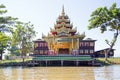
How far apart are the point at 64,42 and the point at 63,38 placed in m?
0.95

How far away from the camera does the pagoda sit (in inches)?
2486

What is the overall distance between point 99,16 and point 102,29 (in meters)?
2.62

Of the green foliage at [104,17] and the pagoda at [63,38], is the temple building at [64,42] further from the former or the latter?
the green foliage at [104,17]

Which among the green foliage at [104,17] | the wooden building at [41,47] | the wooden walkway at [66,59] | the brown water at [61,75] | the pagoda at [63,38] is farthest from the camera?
the wooden building at [41,47]

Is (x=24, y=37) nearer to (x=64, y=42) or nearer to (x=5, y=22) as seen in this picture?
(x=64, y=42)

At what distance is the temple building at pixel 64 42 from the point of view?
63.4 meters

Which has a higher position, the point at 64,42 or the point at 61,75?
the point at 64,42

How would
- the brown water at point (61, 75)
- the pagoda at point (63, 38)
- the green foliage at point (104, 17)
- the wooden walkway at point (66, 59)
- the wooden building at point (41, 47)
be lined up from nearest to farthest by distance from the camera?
the brown water at point (61, 75) < the wooden walkway at point (66, 59) < the green foliage at point (104, 17) < the pagoda at point (63, 38) < the wooden building at point (41, 47)

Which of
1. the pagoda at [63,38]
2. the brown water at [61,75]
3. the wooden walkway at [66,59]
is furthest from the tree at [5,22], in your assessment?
the pagoda at [63,38]

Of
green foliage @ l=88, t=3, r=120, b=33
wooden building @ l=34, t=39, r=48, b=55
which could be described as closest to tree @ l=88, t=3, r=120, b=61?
green foliage @ l=88, t=3, r=120, b=33

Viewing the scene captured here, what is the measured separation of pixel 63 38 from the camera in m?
62.8

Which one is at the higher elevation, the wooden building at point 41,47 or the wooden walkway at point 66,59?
the wooden building at point 41,47

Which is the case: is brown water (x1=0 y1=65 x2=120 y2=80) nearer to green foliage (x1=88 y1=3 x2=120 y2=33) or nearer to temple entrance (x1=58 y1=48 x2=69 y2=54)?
green foliage (x1=88 y1=3 x2=120 y2=33)

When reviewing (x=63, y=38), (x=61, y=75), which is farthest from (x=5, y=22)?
(x=63, y=38)
